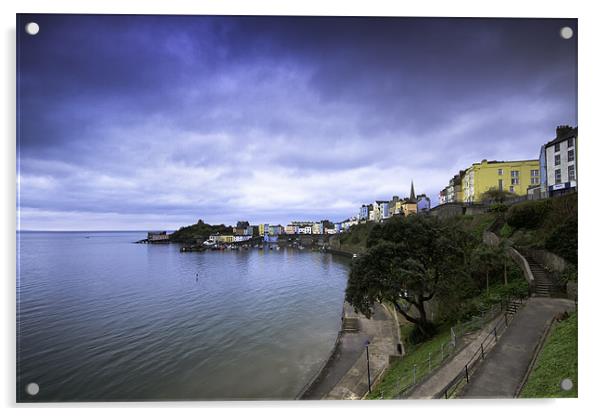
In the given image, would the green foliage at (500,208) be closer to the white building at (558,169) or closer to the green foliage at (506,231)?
the green foliage at (506,231)

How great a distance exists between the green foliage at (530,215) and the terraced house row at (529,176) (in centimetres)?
112

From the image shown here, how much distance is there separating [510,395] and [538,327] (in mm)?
3590

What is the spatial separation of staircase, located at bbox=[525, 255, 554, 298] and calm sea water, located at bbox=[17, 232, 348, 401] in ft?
27.3

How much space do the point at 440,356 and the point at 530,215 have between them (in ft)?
39.2

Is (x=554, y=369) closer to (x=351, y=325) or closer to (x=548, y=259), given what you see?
(x=548, y=259)

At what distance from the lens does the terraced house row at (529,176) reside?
13438mm

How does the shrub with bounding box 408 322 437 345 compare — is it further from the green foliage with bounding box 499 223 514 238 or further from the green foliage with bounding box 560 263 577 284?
the green foliage with bounding box 499 223 514 238

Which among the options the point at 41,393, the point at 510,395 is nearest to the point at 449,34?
the point at 510,395

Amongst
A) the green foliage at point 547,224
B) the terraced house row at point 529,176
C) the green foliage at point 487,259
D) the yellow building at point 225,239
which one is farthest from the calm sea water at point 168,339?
the yellow building at point 225,239

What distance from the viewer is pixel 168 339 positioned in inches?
518

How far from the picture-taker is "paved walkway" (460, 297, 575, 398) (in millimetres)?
4879

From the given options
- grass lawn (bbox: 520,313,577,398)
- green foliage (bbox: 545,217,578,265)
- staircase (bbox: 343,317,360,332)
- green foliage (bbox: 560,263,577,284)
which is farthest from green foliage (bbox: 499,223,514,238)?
grass lawn (bbox: 520,313,577,398)

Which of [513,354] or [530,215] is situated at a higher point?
[530,215]

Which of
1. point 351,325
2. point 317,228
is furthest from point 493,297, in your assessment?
point 317,228
